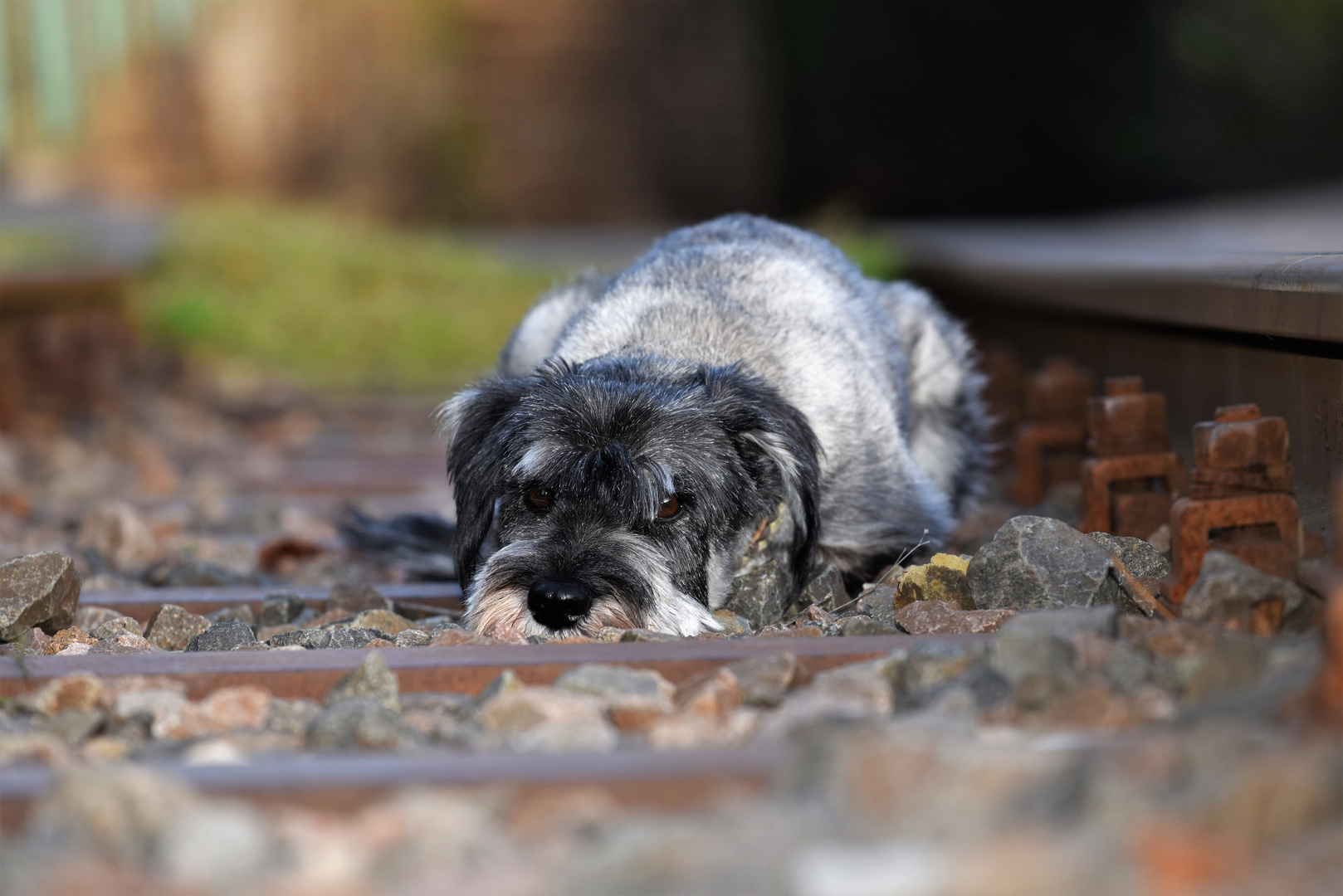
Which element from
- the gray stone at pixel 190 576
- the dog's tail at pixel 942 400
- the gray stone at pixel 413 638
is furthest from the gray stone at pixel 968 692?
the dog's tail at pixel 942 400

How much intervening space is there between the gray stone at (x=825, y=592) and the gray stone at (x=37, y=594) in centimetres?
181

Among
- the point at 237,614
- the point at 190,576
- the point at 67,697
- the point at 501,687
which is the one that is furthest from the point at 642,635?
the point at 190,576

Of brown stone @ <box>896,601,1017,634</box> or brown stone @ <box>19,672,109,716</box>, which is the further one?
brown stone @ <box>896,601,1017,634</box>

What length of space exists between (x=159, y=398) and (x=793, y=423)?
21.2 ft

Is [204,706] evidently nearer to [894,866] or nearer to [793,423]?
[894,866]

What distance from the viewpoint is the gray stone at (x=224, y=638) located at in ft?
10.7

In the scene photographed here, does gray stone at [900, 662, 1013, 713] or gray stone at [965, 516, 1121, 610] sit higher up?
gray stone at [900, 662, 1013, 713]

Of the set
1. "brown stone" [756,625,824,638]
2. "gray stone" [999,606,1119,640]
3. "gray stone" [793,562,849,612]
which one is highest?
"gray stone" [999,606,1119,640]

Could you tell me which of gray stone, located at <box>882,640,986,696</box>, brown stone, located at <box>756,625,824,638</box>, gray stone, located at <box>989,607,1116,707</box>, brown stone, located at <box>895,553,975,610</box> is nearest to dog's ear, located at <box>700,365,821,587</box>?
brown stone, located at <box>895,553,975,610</box>

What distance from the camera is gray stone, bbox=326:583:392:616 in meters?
3.76

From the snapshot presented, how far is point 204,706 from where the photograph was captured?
8.35 feet

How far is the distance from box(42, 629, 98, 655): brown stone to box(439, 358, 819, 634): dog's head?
870 mm

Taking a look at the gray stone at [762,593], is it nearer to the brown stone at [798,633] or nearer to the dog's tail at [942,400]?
the brown stone at [798,633]

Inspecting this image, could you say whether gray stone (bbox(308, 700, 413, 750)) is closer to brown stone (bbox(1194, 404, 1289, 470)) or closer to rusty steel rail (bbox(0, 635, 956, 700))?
rusty steel rail (bbox(0, 635, 956, 700))
